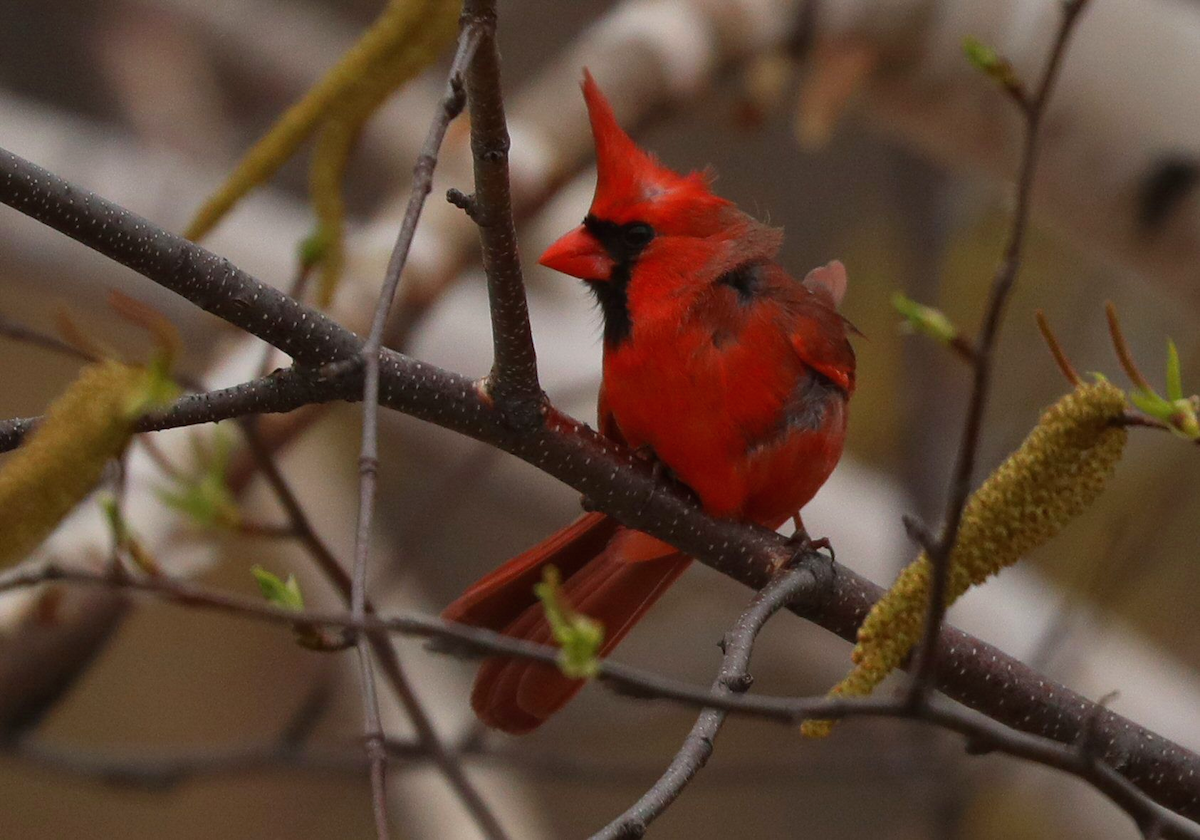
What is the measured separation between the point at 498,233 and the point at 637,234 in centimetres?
59

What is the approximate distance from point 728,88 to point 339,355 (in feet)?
7.57

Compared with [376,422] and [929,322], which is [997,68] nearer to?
[929,322]

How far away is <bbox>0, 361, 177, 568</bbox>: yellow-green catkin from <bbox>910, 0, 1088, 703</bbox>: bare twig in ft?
1.45

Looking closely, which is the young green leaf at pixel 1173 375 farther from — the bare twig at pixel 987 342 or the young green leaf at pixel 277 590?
the young green leaf at pixel 277 590

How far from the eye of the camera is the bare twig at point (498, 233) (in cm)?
101

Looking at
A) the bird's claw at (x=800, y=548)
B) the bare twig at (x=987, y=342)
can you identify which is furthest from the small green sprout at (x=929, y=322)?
the bird's claw at (x=800, y=548)

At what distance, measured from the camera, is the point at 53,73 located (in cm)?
540

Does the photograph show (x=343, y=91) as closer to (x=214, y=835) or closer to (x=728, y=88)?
(x=728, y=88)

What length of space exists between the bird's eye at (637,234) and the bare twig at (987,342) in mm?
933

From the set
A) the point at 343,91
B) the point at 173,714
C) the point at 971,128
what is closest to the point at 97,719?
the point at 173,714

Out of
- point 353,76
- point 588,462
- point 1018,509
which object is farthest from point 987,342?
point 353,76

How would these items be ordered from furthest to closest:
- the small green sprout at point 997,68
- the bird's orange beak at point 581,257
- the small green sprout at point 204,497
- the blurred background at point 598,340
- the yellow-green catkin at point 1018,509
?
the blurred background at point 598,340 < the bird's orange beak at point 581,257 < the yellow-green catkin at point 1018,509 < the small green sprout at point 204,497 < the small green sprout at point 997,68

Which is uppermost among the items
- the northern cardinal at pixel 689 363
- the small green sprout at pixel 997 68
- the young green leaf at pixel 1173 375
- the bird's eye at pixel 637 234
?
the bird's eye at pixel 637 234

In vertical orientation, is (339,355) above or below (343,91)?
below
